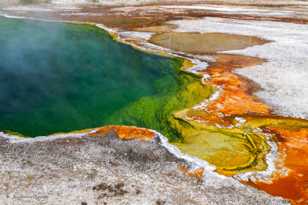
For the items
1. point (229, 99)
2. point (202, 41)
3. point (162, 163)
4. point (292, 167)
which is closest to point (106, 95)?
point (229, 99)

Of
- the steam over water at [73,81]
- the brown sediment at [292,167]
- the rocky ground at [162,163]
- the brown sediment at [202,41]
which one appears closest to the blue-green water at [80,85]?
the steam over water at [73,81]

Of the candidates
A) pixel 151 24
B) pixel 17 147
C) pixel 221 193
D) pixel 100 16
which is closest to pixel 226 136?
pixel 221 193

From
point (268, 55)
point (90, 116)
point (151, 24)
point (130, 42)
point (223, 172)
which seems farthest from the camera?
point (151, 24)

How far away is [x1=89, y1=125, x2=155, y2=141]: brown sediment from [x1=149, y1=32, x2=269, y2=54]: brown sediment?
14.9 m

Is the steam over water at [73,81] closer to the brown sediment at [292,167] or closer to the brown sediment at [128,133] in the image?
the brown sediment at [128,133]

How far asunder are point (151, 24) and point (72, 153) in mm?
30988

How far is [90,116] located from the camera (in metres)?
17.5

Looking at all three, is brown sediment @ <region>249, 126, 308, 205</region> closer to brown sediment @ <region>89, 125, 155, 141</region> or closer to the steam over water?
brown sediment @ <region>89, 125, 155, 141</region>

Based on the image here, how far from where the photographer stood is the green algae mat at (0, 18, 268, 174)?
14001 millimetres

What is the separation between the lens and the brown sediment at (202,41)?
1158 inches

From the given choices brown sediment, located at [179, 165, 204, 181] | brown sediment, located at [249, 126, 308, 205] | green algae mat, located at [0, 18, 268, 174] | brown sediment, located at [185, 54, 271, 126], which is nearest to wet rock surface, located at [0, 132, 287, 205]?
brown sediment, located at [179, 165, 204, 181]

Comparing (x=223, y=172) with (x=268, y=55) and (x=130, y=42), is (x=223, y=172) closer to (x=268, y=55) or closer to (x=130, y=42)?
(x=268, y=55)

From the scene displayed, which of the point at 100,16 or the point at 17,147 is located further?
the point at 100,16

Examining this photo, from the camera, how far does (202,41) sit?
32.4 meters
